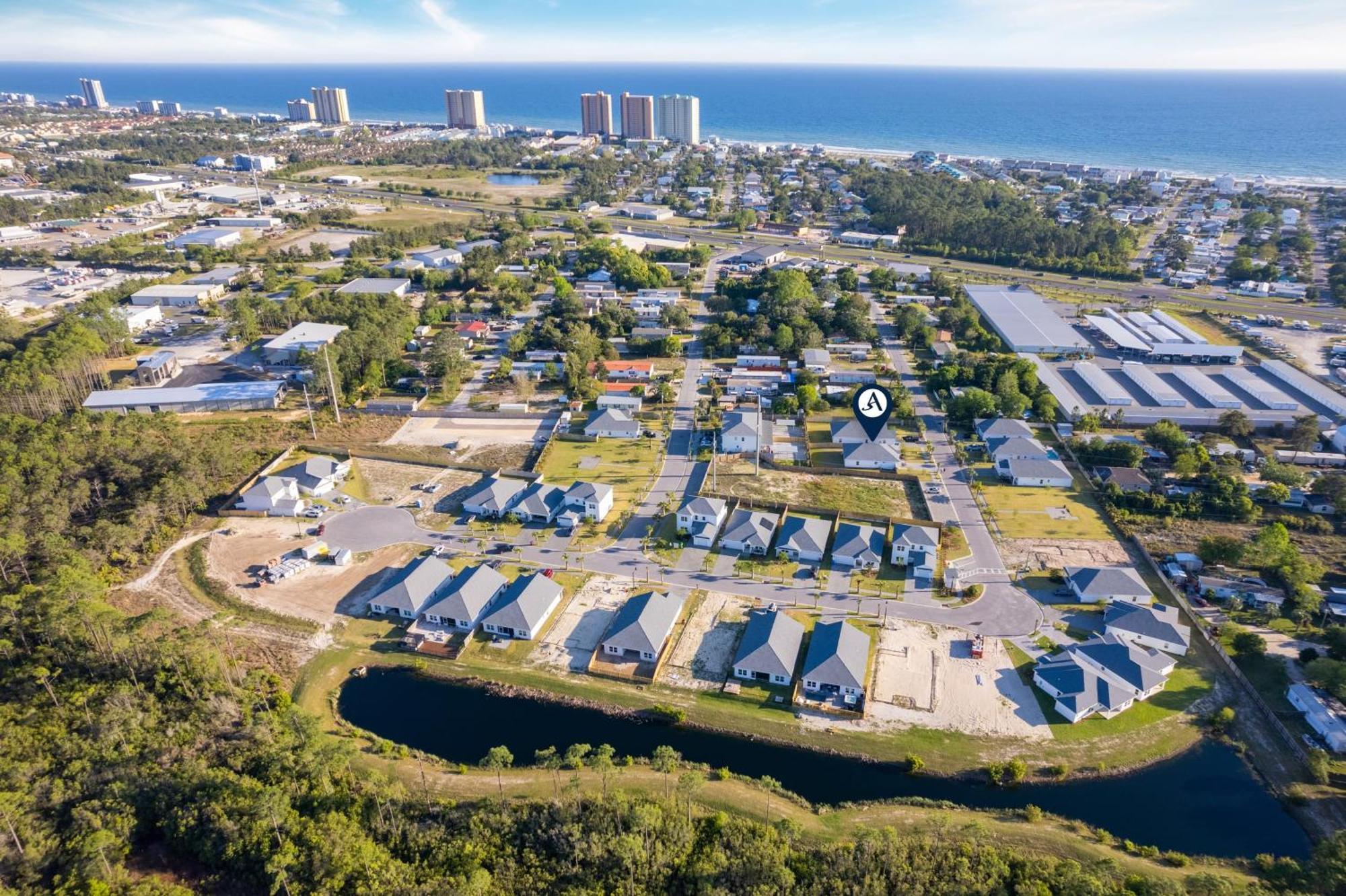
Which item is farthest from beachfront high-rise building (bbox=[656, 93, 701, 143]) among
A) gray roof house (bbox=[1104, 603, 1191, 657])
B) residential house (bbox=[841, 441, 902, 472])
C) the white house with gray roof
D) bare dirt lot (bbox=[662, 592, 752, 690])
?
the white house with gray roof

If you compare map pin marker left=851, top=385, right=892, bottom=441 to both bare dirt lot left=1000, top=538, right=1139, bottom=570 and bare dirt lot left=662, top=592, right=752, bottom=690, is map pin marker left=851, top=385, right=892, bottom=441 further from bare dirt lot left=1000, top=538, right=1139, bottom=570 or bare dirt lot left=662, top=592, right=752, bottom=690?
bare dirt lot left=662, top=592, right=752, bottom=690

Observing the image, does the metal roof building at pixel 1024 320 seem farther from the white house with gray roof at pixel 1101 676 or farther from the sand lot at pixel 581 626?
the sand lot at pixel 581 626

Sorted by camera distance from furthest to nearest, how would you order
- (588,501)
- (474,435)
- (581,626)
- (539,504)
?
(474,435) < (539,504) < (588,501) < (581,626)

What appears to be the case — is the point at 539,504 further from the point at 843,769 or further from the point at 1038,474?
the point at 1038,474

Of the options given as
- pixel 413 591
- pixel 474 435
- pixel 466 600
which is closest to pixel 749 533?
pixel 466 600

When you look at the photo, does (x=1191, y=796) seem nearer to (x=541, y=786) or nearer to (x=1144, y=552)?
(x=1144, y=552)

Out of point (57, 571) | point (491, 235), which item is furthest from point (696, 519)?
point (491, 235)
